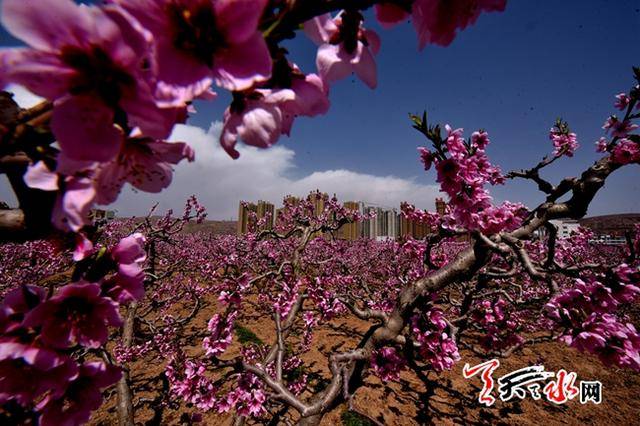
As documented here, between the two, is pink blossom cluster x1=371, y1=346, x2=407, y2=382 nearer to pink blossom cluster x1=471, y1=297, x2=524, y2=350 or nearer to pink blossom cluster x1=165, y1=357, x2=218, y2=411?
pink blossom cluster x1=471, y1=297, x2=524, y2=350

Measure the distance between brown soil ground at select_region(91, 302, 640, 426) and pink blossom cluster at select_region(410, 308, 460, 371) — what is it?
1.35m

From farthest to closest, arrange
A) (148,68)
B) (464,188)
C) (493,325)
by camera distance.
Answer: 1. (493,325)
2. (464,188)
3. (148,68)

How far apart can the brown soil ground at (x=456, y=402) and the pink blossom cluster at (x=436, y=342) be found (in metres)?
1.35

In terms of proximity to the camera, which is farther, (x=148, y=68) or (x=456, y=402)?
(x=456, y=402)

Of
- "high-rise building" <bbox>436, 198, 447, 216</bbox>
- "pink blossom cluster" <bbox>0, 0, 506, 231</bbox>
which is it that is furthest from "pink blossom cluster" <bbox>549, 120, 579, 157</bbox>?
"pink blossom cluster" <bbox>0, 0, 506, 231</bbox>

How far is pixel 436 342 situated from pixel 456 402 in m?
3.65

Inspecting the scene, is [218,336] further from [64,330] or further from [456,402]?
[456,402]

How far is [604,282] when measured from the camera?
6.85 ft

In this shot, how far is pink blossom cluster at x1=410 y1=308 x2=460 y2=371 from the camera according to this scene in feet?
9.02

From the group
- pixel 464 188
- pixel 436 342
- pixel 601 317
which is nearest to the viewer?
pixel 601 317

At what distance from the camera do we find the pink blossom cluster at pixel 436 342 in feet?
9.02

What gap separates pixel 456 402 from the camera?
5.18m

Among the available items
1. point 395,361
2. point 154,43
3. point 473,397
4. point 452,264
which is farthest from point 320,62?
point 473,397

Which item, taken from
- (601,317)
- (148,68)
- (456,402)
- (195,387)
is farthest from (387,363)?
(148,68)
